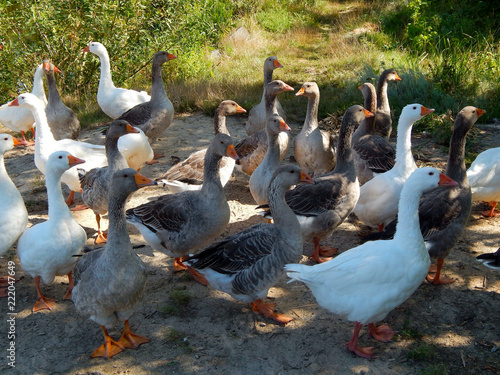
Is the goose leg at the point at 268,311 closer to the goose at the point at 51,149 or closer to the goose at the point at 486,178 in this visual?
the goose at the point at 486,178

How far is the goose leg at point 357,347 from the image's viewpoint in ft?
14.3

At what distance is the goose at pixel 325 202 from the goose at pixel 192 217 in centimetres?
69

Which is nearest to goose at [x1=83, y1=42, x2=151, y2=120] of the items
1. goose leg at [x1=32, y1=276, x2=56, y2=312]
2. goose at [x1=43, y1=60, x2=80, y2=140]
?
goose at [x1=43, y1=60, x2=80, y2=140]

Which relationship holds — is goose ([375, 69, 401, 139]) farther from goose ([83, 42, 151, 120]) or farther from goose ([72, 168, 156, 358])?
goose ([72, 168, 156, 358])

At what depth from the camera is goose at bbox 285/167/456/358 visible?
4219 millimetres

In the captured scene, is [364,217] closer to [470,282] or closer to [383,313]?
[470,282]

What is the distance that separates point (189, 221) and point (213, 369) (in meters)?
1.71

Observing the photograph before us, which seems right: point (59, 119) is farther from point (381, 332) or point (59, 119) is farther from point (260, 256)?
point (381, 332)

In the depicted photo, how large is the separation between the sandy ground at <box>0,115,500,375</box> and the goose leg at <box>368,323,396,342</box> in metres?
0.06

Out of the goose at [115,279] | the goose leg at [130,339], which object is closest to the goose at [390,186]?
the goose at [115,279]

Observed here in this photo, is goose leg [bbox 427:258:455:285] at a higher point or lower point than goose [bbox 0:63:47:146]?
lower

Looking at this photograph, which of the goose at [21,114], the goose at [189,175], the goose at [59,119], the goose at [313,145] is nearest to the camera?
the goose at [189,175]

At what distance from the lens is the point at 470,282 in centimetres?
539

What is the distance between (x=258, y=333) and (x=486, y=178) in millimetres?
3604
